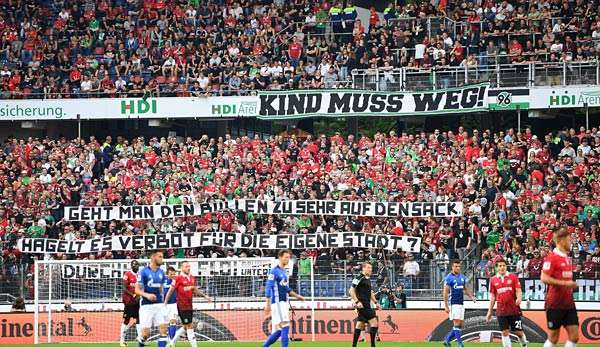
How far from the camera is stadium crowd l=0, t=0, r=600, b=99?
→ 41656mm

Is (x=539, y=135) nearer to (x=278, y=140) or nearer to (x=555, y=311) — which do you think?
(x=278, y=140)

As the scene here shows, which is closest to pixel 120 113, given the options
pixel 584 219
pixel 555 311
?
pixel 584 219

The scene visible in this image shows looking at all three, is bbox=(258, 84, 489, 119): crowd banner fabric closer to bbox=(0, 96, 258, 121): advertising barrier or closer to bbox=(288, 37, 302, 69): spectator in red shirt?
bbox=(0, 96, 258, 121): advertising barrier

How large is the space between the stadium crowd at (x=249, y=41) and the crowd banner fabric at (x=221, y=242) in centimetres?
796

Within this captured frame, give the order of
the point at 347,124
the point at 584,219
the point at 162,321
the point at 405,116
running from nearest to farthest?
the point at 162,321, the point at 584,219, the point at 405,116, the point at 347,124

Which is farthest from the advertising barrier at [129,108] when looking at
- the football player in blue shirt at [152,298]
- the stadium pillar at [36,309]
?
the football player in blue shirt at [152,298]

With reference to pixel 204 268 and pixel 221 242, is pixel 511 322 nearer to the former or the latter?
pixel 204 268

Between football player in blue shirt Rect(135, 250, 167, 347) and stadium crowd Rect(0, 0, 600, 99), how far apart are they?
1956 centimetres

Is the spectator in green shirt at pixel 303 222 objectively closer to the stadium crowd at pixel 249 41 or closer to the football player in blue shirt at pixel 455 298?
the stadium crowd at pixel 249 41

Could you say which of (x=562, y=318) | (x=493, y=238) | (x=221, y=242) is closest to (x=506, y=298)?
(x=562, y=318)

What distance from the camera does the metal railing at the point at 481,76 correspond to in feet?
130

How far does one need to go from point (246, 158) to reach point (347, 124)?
8200 mm

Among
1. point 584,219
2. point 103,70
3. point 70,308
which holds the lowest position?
point 70,308

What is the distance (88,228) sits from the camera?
38.8m
